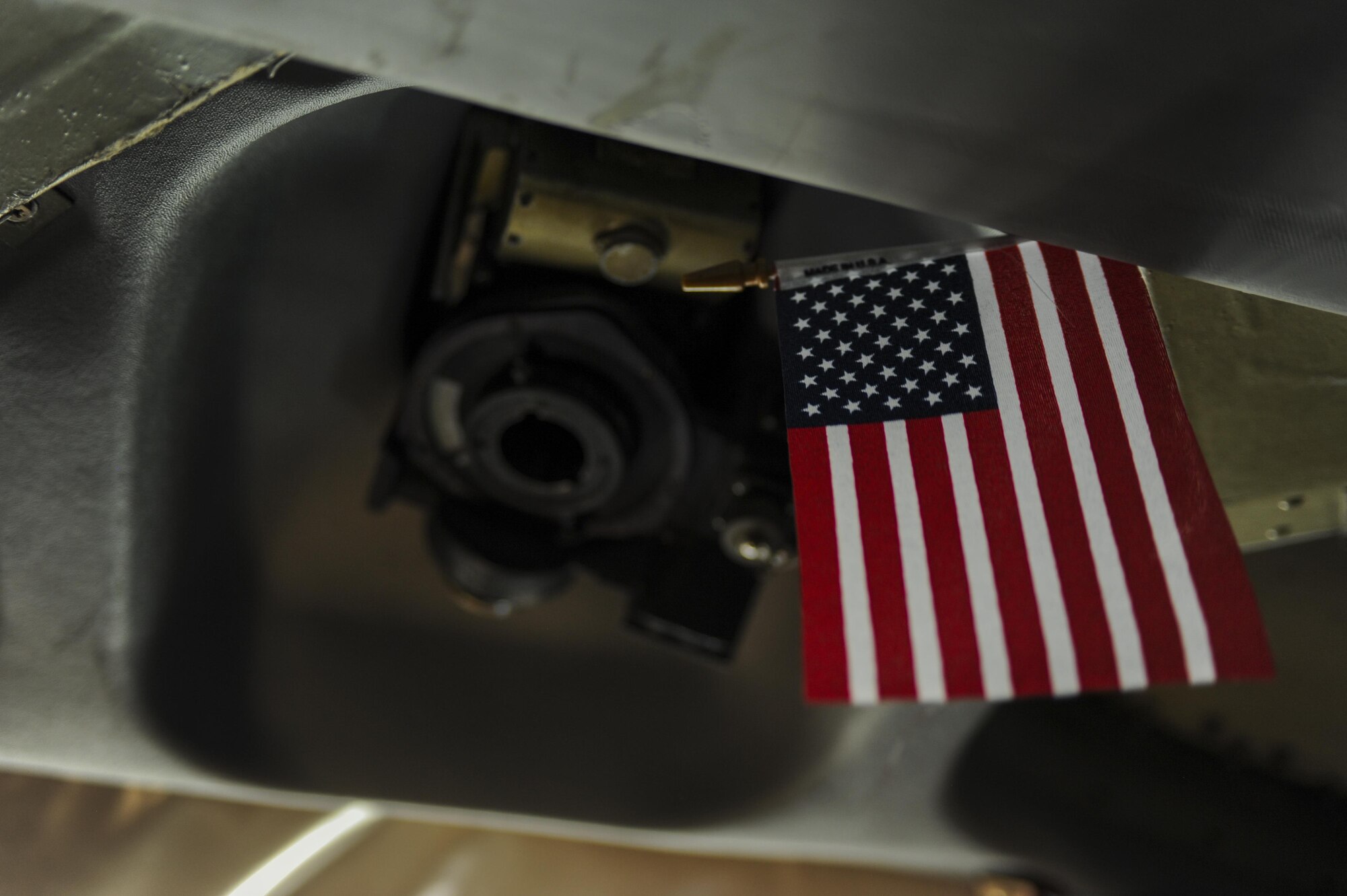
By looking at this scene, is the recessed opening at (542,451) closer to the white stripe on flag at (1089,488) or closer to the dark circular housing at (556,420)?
the dark circular housing at (556,420)

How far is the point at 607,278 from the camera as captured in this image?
1074mm

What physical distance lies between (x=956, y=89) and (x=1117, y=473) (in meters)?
0.31

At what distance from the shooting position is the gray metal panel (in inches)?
21.7

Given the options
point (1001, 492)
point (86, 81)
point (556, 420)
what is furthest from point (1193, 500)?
point (86, 81)

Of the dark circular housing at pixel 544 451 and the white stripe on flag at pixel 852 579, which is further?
the dark circular housing at pixel 544 451

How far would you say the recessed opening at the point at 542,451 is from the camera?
117 cm

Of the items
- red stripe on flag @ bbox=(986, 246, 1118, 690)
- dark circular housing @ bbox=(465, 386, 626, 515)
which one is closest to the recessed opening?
dark circular housing @ bbox=(465, 386, 626, 515)

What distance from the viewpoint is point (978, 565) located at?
0.67 meters

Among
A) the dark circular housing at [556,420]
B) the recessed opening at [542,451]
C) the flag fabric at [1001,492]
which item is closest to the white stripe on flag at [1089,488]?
the flag fabric at [1001,492]

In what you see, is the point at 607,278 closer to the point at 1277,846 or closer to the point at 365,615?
the point at 365,615

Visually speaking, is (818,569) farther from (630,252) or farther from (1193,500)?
(630,252)

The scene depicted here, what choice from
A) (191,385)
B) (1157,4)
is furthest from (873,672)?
(191,385)

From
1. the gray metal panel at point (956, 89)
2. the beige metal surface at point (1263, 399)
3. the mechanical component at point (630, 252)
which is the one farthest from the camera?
the mechanical component at point (630, 252)

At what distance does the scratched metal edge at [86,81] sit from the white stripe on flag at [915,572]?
55cm
